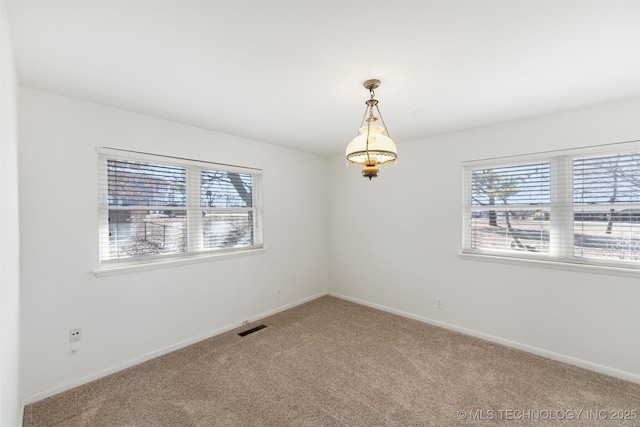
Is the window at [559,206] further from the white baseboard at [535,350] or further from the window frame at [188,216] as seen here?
the window frame at [188,216]

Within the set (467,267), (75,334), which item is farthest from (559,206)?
(75,334)

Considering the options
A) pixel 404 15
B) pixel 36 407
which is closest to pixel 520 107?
pixel 404 15

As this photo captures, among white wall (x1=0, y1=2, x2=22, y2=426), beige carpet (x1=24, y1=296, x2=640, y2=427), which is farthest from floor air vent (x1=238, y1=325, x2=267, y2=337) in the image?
white wall (x1=0, y1=2, x2=22, y2=426)

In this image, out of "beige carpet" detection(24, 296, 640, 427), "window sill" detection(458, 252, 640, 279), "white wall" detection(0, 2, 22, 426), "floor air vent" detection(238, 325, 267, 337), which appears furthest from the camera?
"floor air vent" detection(238, 325, 267, 337)

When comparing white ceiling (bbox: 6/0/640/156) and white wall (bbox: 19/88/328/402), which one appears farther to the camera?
white wall (bbox: 19/88/328/402)

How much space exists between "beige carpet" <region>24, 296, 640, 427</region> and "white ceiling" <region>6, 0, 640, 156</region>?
2.39m

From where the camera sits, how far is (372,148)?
1775mm

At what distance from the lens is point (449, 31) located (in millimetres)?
1447

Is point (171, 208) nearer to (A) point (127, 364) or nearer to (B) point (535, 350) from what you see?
(A) point (127, 364)

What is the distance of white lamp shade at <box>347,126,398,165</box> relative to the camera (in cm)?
178

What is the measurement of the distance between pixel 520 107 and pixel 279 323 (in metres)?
3.50

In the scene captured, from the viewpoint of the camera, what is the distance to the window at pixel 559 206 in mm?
2383

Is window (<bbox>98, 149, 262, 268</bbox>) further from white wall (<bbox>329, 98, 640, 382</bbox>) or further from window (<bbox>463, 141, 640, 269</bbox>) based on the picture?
window (<bbox>463, 141, 640, 269</bbox>)

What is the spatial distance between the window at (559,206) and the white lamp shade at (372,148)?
5.99ft
